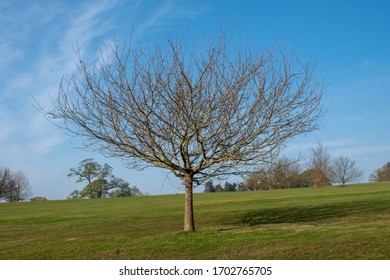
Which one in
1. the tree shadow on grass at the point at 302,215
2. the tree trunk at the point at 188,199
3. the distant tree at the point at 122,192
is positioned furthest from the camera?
the distant tree at the point at 122,192

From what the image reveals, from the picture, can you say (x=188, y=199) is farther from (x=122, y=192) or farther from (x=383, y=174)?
(x=383, y=174)

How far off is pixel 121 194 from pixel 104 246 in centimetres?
9204

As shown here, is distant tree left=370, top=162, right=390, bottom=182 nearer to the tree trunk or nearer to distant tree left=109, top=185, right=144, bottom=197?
distant tree left=109, top=185, right=144, bottom=197

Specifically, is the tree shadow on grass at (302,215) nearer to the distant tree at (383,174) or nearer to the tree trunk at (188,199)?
the tree trunk at (188,199)

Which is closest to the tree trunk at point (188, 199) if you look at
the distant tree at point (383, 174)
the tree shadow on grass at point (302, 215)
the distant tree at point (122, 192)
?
the tree shadow on grass at point (302, 215)

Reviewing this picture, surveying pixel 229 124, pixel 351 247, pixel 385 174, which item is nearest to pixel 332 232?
pixel 351 247

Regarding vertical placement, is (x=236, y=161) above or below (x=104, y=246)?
above

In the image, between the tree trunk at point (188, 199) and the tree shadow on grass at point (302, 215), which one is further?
the tree shadow on grass at point (302, 215)

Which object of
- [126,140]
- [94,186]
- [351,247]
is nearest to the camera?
[351,247]

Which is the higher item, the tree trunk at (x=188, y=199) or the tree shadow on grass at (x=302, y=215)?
the tree trunk at (x=188, y=199)

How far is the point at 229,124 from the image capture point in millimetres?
13734

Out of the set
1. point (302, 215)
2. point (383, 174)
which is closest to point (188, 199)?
point (302, 215)

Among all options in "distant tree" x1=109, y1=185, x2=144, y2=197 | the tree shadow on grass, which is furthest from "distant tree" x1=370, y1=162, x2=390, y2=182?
the tree shadow on grass
